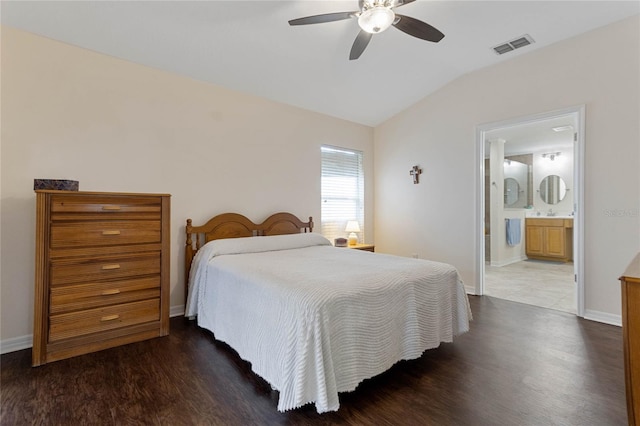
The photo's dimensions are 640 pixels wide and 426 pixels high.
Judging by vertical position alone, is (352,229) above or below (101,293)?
above

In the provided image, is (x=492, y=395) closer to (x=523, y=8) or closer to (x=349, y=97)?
(x=523, y=8)

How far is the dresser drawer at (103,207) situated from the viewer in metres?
2.21

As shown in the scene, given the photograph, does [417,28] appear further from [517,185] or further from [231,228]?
[517,185]

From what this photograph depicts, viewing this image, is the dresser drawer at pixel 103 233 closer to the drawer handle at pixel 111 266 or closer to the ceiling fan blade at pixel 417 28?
the drawer handle at pixel 111 266

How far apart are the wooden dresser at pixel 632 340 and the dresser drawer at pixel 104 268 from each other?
2.99 metres

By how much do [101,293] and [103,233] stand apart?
0.47m

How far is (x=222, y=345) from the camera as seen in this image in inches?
98.3

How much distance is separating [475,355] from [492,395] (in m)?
0.52

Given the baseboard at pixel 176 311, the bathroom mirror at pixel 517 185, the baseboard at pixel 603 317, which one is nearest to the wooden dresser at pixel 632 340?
the baseboard at pixel 603 317

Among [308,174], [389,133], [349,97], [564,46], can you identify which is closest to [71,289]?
[308,174]

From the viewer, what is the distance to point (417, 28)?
7.34 feet

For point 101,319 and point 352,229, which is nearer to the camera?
point 101,319

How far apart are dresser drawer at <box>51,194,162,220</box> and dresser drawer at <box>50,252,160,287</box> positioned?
13.3 inches

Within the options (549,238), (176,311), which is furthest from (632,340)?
(549,238)
